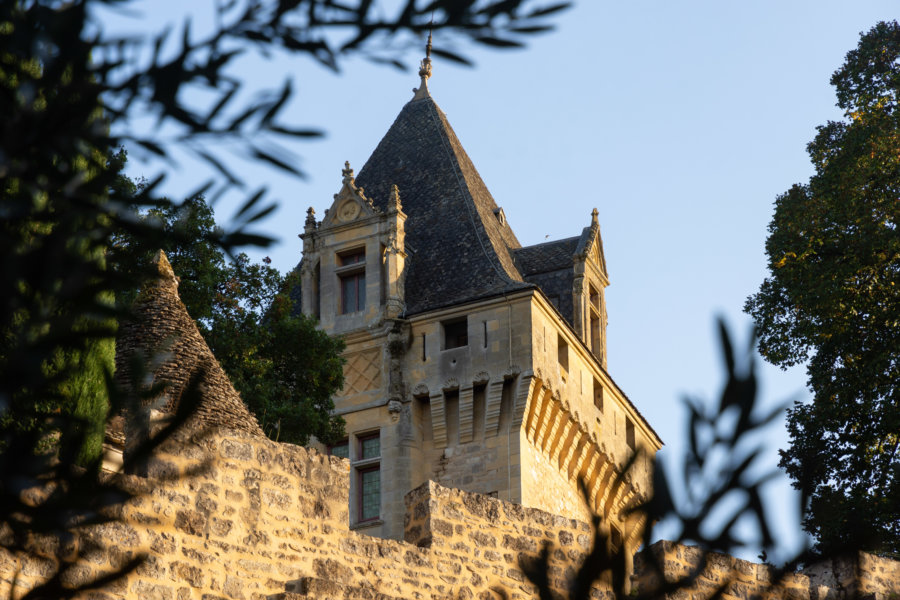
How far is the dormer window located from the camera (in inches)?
1090

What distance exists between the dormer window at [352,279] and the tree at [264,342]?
532cm

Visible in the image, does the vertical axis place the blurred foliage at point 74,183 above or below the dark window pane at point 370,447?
below

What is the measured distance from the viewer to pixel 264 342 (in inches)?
816

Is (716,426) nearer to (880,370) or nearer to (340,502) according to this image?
(340,502)

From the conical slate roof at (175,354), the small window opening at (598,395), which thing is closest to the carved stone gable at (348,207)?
the small window opening at (598,395)

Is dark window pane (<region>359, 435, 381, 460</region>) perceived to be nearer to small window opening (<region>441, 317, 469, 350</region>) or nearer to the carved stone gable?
small window opening (<region>441, 317, 469, 350</region>)

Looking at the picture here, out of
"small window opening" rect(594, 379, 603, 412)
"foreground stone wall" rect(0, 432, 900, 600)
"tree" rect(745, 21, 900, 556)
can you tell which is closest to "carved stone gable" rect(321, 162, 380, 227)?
"small window opening" rect(594, 379, 603, 412)

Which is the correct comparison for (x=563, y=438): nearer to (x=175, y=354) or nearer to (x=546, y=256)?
(x=546, y=256)

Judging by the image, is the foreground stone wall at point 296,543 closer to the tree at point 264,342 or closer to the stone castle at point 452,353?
the stone castle at point 452,353

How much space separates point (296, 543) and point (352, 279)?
18677mm

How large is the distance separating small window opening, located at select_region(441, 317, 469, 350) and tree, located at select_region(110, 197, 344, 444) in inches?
182

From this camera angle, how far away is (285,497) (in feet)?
31.5

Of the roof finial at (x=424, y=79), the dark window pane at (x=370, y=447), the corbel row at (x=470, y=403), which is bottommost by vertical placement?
the dark window pane at (x=370, y=447)

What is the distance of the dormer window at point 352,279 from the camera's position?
27.7 metres
